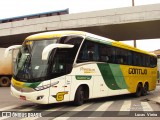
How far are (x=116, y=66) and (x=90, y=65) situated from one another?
318 centimetres

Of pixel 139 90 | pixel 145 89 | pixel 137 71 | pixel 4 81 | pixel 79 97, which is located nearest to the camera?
pixel 79 97

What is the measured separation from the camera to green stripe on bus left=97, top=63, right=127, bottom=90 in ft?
54.9

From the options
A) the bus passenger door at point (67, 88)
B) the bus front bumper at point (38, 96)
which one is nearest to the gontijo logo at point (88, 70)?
the bus passenger door at point (67, 88)

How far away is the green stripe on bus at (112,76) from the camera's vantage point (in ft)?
54.9

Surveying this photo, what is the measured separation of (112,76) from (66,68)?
4.65 metres

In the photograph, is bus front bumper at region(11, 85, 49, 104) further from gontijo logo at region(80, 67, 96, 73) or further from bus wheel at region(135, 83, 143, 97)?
bus wheel at region(135, 83, 143, 97)

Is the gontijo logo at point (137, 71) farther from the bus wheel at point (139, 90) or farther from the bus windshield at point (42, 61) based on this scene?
the bus windshield at point (42, 61)

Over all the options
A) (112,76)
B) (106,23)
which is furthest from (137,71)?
(106,23)

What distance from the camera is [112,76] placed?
696 inches

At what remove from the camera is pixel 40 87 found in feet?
A: 41.0

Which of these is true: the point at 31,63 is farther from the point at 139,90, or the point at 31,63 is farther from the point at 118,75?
the point at 139,90

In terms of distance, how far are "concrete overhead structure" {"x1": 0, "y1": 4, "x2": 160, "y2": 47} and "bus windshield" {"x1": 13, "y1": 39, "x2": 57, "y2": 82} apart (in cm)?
1723

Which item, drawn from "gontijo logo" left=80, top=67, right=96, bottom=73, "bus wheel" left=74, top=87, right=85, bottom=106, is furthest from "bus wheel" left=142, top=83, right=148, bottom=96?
"bus wheel" left=74, top=87, right=85, bottom=106

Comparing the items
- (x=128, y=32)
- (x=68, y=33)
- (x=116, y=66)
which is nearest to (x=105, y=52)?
(x=116, y=66)
